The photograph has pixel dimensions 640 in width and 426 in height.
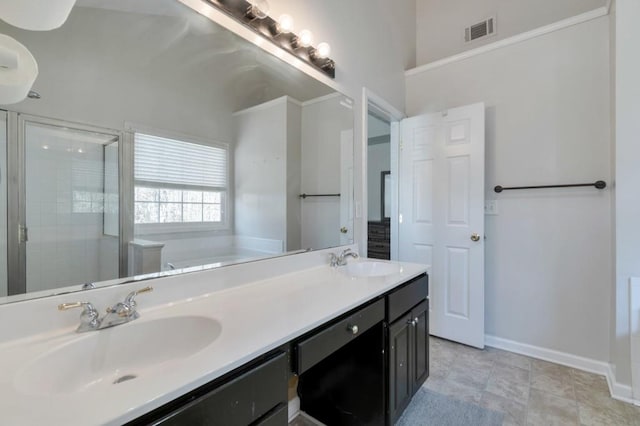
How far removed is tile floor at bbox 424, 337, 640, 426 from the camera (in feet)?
5.21

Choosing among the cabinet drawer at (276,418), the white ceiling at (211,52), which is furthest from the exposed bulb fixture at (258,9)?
the cabinet drawer at (276,418)

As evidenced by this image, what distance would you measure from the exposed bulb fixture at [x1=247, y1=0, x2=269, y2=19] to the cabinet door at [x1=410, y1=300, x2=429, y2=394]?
1649 millimetres

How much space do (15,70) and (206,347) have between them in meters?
0.89

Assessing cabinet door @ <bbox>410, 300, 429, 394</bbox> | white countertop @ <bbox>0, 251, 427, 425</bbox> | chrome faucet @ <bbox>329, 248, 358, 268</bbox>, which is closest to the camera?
white countertop @ <bbox>0, 251, 427, 425</bbox>

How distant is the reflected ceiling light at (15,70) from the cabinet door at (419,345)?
5.75 ft

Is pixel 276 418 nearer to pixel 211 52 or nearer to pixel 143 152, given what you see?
pixel 143 152

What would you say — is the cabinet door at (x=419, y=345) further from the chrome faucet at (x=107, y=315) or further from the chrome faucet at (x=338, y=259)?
the chrome faucet at (x=107, y=315)

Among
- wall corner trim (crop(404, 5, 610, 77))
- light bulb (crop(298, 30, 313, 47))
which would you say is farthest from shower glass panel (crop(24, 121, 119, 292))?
wall corner trim (crop(404, 5, 610, 77))

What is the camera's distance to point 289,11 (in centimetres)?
156

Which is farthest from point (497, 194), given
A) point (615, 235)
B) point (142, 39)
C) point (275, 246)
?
point (142, 39)

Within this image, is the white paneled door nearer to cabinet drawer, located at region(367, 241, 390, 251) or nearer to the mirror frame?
the mirror frame

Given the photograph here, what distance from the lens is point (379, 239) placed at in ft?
9.71

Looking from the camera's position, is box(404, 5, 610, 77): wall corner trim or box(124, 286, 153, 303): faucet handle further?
box(404, 5, 610, 77): wall corner trim

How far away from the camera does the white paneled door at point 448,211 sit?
7.61 feet
